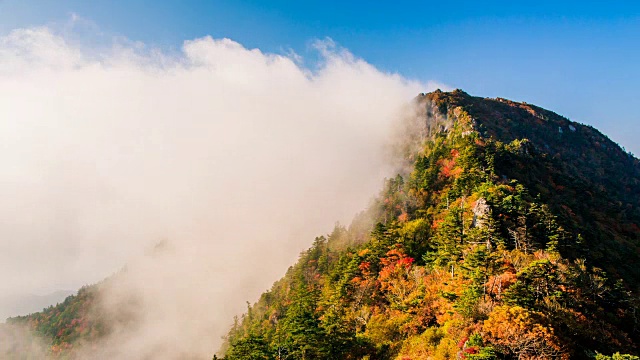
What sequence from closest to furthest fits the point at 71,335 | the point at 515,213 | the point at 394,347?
1. the point at 394,347
2. the point at 515,213
3. the point at 71,335

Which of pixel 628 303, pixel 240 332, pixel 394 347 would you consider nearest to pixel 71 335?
pixel 240 332

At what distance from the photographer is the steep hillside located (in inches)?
1438

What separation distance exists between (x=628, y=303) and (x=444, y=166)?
189 ft

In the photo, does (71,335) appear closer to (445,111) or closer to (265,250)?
(265,250)

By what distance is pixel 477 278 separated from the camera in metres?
41.6

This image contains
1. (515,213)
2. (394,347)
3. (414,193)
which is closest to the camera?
(394,347)

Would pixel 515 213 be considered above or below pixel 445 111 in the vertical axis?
below

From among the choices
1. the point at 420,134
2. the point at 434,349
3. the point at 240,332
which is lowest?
the point at 434,349

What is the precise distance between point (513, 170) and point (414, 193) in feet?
78.8

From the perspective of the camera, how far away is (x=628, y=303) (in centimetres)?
4491

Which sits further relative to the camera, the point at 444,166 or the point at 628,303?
the point at 444,166

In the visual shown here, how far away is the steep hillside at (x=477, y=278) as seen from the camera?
36.5m

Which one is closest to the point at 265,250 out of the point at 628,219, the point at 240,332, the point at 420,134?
the point at 240,332

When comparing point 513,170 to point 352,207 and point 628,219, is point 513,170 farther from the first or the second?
point 352,207
